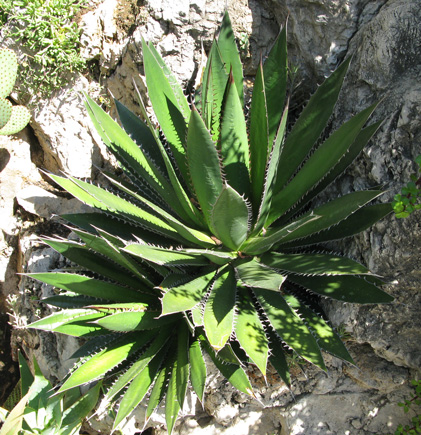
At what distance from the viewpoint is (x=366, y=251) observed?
217cm

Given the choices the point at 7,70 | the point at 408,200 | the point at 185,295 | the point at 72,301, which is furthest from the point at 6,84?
the point at 408,200

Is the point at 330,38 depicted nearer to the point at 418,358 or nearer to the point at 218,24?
the point at 218,24

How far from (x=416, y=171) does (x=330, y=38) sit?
3.56ft

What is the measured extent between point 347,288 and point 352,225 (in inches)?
12.3

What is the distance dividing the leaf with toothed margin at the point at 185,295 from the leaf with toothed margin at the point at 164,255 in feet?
0.32

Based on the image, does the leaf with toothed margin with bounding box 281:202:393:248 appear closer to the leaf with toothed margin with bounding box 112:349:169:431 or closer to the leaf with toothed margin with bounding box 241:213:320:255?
the leaf with toothed margin with bounding box 241:213:320:255

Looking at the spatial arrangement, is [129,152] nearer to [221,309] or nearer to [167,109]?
[167,109]

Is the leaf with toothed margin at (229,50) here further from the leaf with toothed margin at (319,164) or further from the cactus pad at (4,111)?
the cactus pad at (4,111)

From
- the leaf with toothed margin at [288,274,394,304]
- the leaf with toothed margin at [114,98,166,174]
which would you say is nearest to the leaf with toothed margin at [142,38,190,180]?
the leaf with toothed margin at [114,98,166,174]

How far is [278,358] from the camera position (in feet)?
7.20

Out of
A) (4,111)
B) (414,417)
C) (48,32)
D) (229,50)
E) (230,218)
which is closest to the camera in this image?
(230,218)

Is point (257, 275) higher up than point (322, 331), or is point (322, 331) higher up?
point (257, 275)

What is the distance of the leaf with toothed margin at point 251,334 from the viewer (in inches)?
75.9

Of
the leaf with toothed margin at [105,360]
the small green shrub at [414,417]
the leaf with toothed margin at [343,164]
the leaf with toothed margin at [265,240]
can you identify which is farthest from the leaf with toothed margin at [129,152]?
the small green shrub at [414,417]
